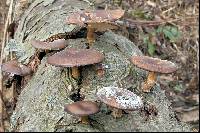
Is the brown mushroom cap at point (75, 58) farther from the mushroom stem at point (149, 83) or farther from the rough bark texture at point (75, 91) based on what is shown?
the mushroom stem at point (149, 83)

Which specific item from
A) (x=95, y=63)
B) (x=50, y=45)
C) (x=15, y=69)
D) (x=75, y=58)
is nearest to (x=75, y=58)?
(x=75, y=58)

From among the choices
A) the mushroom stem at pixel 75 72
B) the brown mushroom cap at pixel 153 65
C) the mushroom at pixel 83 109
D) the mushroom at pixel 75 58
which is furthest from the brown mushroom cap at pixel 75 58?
the mushroom at pixel 83 109

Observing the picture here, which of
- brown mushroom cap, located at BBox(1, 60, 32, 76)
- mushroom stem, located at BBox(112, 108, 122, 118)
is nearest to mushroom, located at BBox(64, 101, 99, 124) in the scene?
mushroom stem, located at BBox(112, 108, 122, 118)

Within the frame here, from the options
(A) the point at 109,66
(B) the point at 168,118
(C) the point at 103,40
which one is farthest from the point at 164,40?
(B) the point at 168,118

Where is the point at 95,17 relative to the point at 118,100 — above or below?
above

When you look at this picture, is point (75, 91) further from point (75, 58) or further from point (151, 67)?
point (151, 67)

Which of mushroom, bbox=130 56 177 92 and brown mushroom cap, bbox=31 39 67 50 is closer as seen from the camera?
mushroom, bbox=130 56 177 92

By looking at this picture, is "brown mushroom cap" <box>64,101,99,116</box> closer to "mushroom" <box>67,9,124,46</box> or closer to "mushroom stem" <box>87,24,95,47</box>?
"mushroom" <box>67,9,124,46</box>
